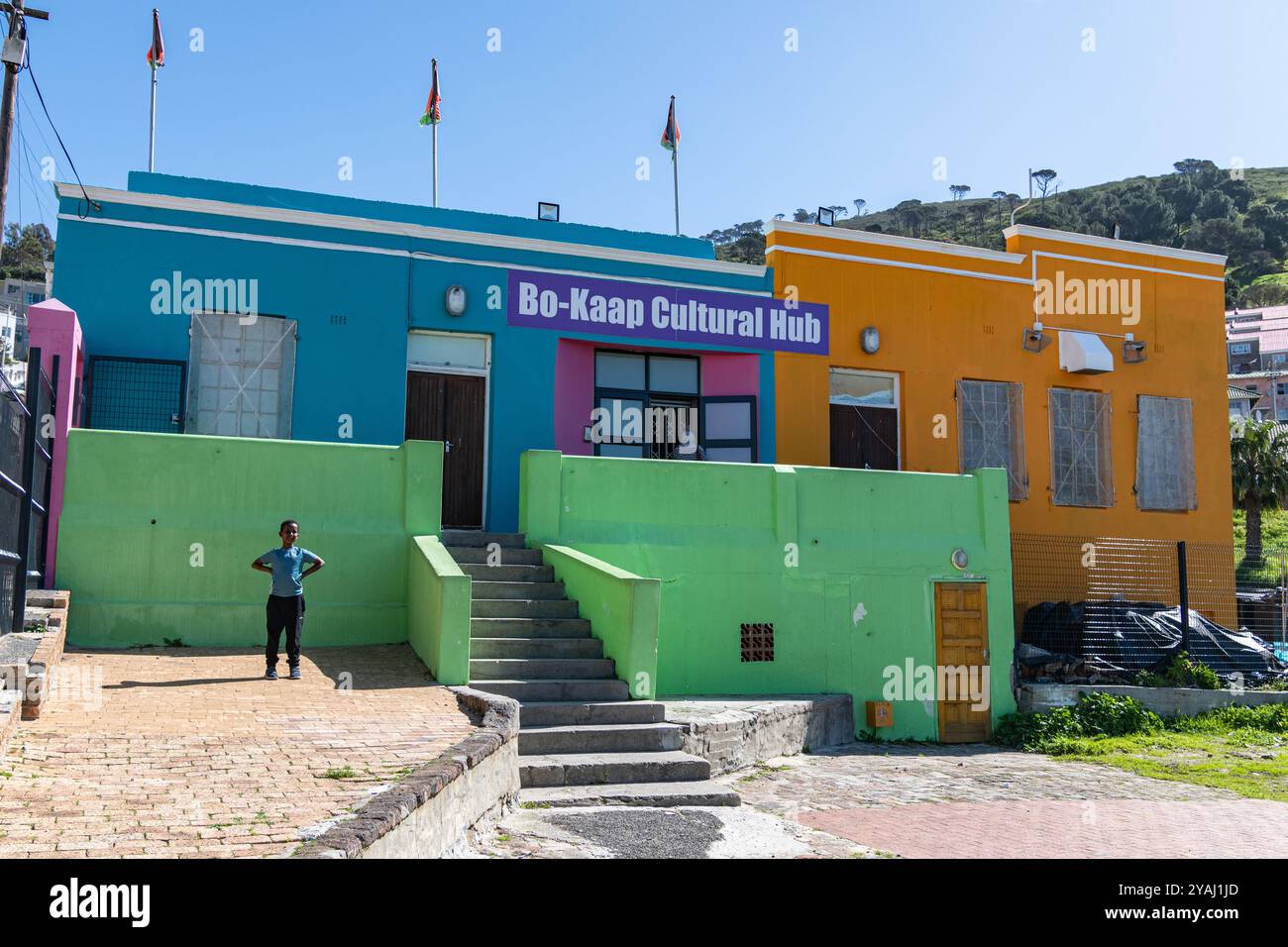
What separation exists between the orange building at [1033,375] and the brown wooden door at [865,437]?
0.03 m

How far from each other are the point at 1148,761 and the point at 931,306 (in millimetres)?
7978

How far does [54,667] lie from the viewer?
10.2 meters

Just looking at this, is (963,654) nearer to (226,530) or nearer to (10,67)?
(226,530)

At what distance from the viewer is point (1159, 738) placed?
14.1 metres

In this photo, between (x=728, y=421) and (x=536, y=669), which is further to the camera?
(x=728, y=421)

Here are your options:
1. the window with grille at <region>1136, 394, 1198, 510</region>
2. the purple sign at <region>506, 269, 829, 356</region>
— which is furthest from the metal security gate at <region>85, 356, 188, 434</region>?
the window with grille at <region>1136, 394, 1198, 510</region>

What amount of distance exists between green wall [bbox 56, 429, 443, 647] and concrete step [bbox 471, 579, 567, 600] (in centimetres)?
126

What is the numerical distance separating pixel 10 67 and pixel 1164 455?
1714cm

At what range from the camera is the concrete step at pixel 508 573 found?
41.0ft

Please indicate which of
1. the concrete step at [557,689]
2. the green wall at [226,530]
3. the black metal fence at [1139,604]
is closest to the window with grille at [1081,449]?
the black metal fence at [1139,604]

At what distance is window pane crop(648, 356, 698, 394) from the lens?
16891 mm

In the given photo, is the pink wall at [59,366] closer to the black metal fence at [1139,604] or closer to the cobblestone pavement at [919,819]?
the cobblestone pavement at [919,819]

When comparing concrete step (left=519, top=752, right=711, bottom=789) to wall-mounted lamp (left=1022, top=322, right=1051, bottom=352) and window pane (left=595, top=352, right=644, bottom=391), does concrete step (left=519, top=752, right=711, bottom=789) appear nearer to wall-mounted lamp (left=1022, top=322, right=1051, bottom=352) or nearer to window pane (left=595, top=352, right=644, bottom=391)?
window pane (left=595, top=352, right=644, bottom=391)

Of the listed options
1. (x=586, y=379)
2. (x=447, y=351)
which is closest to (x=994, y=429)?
(x=586, y=379)
